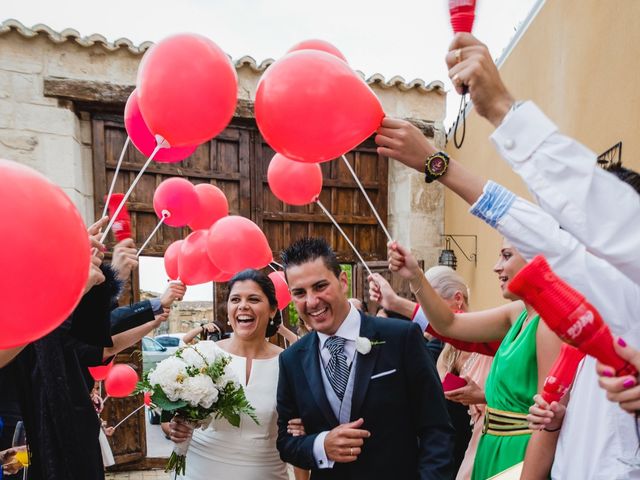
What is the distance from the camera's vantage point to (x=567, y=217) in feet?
2.83

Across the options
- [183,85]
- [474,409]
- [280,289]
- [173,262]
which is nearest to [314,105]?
[183,85]

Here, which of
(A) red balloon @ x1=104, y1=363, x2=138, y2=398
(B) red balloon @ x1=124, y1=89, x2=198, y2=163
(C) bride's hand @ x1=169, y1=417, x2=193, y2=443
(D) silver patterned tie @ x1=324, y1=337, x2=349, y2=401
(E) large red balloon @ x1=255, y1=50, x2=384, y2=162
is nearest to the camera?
(E) large red balloon @ x1=255, y1=50, x2=384, y2=162

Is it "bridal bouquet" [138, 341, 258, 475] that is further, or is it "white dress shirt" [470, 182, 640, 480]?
"bridal bouquet" [138, 341, 258, 475]

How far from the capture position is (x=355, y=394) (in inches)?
72.7

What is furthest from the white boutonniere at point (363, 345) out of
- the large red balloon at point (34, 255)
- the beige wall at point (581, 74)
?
the beige wall at point (581, 74)

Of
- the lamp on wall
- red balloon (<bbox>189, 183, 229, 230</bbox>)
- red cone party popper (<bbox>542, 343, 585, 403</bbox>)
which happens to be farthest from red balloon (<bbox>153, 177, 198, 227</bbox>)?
the lamp on wall

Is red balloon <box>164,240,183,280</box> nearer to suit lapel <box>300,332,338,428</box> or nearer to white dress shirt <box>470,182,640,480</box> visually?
suit lapel <box>300,332,338,428</box>

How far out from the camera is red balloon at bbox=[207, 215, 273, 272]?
3.24 metres

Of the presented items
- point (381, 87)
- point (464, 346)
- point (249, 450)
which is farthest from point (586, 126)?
point (381, 87)

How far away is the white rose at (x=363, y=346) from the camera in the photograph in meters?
1.88

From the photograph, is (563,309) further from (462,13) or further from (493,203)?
(462,13)

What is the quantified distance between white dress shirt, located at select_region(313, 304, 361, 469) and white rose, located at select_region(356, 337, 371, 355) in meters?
0.07

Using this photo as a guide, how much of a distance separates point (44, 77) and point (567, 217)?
20.5 feet

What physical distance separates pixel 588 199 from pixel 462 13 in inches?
20.8
